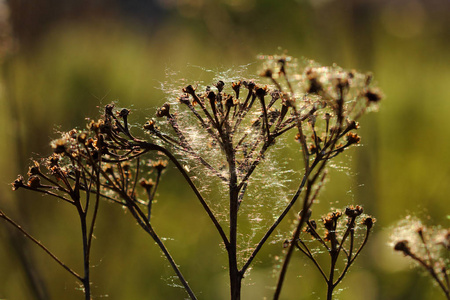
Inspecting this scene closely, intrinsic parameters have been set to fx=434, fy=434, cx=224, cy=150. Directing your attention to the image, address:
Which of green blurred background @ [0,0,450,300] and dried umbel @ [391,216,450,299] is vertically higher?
green blurred background @ [0,0,450,300]

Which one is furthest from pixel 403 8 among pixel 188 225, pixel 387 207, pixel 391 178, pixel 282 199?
pixel 282 199

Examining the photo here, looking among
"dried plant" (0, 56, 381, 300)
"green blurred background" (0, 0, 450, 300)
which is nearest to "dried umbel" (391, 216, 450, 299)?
"dried plant" (0, 56, 381, 300)

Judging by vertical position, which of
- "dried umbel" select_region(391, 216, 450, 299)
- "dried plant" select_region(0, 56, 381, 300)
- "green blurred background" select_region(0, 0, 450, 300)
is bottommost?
"dried umbel" select_region(391, 216, 450, 299)

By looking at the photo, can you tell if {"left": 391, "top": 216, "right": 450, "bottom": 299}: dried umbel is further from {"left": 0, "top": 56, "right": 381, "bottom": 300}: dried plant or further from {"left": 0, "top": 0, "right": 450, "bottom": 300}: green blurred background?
{"left": 0, "top": 0, "right": 450, "bottom": 300}: green blurred background

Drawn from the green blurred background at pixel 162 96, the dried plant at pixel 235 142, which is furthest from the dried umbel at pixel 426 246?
the green blurred background at pixel 162 96

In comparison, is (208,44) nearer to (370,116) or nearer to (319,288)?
(370,116)

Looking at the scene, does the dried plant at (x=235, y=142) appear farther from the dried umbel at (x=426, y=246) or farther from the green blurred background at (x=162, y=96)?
the green blurred background at (x=162, y=96)

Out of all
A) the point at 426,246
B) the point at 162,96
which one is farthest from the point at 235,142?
the point at 162,96

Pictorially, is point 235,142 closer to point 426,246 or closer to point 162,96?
point 426,246
